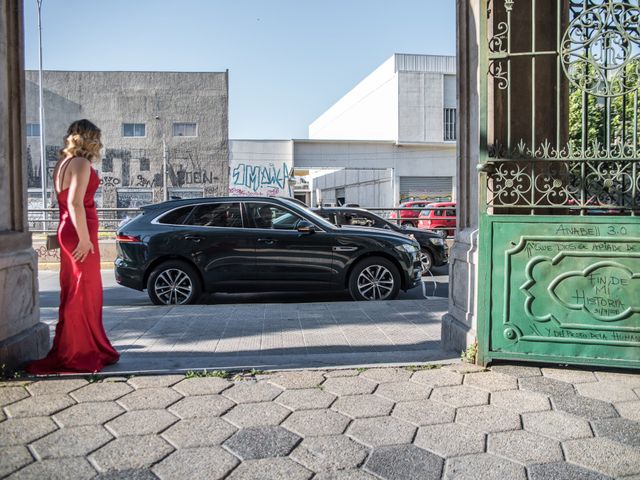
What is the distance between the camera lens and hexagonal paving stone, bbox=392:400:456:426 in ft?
11.8

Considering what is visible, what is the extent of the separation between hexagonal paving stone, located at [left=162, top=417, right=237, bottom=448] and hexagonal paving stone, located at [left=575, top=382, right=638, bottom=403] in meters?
2.37

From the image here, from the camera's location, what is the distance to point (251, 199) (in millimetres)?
9109

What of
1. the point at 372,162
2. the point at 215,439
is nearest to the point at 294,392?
the point at 215,439

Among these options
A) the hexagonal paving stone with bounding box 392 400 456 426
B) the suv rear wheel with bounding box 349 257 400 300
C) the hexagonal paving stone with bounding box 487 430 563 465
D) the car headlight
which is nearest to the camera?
the hexagonal paving stone with bounding box 487 430 563 465

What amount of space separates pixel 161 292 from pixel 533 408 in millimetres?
6091

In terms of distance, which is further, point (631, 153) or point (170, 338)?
point (170, 338)

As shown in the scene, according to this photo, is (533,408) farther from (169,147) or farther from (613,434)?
(169,147)

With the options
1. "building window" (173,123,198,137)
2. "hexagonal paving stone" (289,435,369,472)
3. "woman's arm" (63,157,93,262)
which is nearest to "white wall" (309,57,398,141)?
"building window" (173,123,198,137)

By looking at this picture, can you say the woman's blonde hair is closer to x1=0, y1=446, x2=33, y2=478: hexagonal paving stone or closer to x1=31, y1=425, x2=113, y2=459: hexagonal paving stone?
x1=31, y1=425, x2=113, y2=459: hexagonal paving stone

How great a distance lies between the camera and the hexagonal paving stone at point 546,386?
13.4 feet

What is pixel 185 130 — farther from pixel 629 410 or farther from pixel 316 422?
pixel 629 410

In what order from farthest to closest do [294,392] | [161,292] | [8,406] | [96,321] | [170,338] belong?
[161,292] → [170,338] → [96,321] → [294,392] → [8,406]

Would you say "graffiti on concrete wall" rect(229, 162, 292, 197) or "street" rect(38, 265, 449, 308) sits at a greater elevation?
"graffiti on concrete wall" rect(229, 162, 292, 197)

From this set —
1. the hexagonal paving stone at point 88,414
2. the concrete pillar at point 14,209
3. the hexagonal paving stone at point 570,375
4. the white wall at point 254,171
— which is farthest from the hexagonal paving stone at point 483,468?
the white wall at point 254,171
